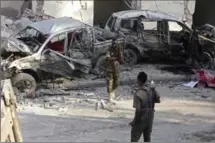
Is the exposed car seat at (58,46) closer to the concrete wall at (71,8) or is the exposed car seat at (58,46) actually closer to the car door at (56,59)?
the car door at (56,59)

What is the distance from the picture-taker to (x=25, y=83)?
Answer: 1136 cm

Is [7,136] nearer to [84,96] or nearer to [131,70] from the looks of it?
[84,96]

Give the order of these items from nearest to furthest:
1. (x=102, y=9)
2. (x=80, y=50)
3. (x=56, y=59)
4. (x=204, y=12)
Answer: (x=56, y=59) < (x=80, y=50) < (x=204, y=12) < (x=102, y=9)

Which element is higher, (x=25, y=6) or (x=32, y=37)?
(x=25, y=6)

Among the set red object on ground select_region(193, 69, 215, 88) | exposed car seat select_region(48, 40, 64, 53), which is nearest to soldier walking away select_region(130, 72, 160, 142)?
exposed car seat select_region(48, 40, 64, 53)

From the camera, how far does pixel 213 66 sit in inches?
586

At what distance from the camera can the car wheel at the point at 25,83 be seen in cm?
1125

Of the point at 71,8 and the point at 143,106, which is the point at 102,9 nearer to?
the point at 71,8

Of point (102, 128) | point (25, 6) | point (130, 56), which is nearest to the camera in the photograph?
point (102, 128)

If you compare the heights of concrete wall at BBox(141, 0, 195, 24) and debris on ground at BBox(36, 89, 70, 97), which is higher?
concrete wall at BBox(141, 0, 195, 24)

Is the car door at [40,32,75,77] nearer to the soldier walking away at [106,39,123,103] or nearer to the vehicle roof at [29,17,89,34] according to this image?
the vehicle roof at [29,17,89,34]

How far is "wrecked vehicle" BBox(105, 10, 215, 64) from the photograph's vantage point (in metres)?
15.0

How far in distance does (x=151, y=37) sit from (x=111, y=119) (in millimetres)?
5840

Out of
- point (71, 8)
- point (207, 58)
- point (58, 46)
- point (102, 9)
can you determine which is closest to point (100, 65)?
point (58, 46)
